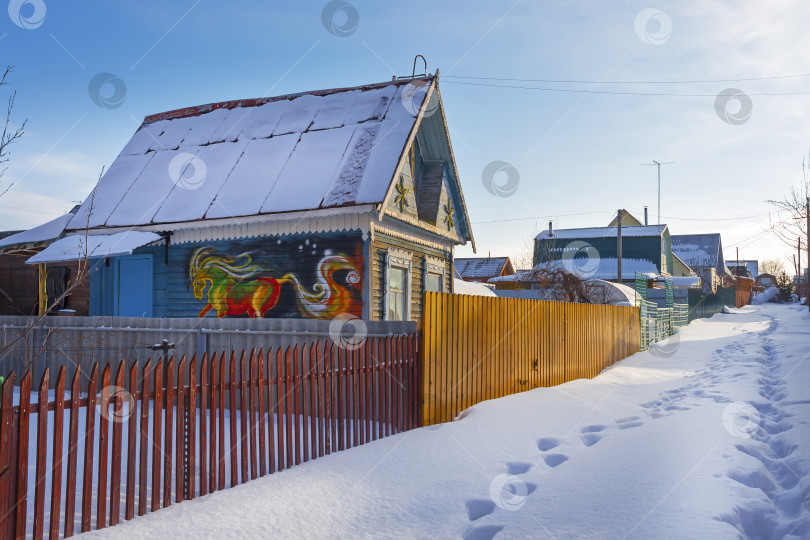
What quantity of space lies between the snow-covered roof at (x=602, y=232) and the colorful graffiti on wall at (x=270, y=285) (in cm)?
3873

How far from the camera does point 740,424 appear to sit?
7051mm

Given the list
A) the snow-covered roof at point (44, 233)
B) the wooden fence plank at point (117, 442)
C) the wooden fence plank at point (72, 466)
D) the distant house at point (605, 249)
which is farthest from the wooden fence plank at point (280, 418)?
the distant house at point (605, 249)

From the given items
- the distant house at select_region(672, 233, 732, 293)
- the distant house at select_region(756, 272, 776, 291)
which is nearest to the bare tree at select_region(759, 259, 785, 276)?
the distant house at select_region(756, 272, 776, 291)

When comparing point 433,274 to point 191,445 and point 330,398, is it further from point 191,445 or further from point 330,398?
point 191,445

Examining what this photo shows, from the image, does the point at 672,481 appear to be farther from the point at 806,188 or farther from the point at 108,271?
the point at 806,188

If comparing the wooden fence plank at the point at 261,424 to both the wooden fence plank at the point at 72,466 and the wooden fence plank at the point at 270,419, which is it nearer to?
the wooden fence plank at the point at 270,419

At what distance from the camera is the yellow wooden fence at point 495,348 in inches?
294

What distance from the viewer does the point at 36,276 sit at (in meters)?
18.6

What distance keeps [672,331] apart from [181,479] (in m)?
26.4

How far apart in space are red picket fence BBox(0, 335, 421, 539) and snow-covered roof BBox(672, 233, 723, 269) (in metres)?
69.9

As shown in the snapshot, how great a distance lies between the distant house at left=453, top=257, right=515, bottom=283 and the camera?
51.8 metres

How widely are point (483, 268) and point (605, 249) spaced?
11069mm

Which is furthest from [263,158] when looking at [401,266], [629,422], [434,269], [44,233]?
[629,422]

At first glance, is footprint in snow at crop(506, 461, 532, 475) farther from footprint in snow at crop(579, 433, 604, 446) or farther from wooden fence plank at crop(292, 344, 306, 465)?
wooden fence plank at crop(292, 344, 306, 465)
